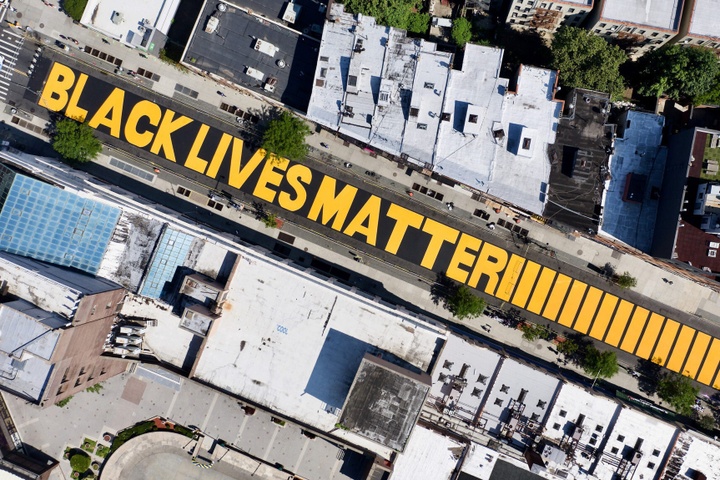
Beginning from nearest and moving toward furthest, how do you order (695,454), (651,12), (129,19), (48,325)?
(48,325)
(651,12)
(695,454)
(129,19)

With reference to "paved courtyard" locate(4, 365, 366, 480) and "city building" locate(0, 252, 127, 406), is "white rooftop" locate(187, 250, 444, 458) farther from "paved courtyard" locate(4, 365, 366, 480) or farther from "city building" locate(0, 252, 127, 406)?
"city building" locate(0, 252, 127, 406)

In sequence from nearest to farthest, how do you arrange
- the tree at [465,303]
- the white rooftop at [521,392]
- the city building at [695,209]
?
the city building at [695,209], the white rooftop at [521,392], the tree at [465,303]

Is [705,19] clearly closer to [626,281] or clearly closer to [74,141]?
[626,281]

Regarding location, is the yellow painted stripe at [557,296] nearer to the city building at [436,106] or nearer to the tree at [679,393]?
the city building at [436,106]

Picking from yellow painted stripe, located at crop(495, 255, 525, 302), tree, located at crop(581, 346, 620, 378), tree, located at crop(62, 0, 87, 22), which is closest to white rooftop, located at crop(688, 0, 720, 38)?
yellow painted stripe, located at crop(495, 255, 525, 302)

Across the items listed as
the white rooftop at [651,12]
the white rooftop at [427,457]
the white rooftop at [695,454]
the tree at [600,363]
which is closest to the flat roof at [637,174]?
the white rooftop at [651,12]

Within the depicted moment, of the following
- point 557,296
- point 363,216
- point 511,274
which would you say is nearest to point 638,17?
point 511,274

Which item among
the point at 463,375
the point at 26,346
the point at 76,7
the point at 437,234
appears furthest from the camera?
the point at 437,234
